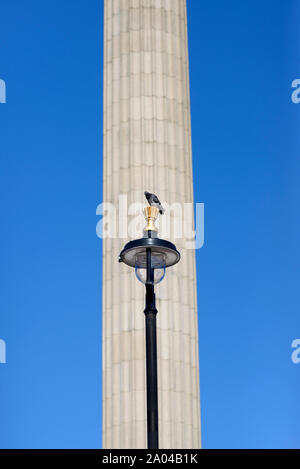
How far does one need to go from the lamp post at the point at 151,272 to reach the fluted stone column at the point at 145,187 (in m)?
11.6

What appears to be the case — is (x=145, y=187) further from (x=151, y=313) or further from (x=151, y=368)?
(x=151, y=368)

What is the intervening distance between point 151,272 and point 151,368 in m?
2.07

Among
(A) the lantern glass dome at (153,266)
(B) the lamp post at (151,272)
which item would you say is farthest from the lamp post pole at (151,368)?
(A) the lantern glass dome at (153,266)

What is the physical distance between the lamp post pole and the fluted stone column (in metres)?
11.6

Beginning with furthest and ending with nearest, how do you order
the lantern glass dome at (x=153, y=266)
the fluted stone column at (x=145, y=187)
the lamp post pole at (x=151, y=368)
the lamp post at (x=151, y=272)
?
the fluted stone column at (x=145, y=187)
the lantern glass dome at (x=153, y=266)
the lamp post at (x=151, y=272)
the lamp post pole at (x=151, y=368)

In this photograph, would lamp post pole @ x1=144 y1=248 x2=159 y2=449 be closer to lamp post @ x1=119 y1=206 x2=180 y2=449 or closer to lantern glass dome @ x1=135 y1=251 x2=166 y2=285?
lamp post @ x1=119 y1=206 x2=180 y2=449

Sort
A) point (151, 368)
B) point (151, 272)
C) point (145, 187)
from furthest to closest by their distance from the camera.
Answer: point (145, 187)
point (151, 272)
point (151, 368)

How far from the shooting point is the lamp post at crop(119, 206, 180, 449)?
19.1m

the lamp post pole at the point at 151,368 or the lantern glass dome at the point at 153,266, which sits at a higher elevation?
the lantern glass dome at the point at 153,266

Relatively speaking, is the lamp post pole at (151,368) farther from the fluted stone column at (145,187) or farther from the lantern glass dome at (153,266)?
A: the fluted stone column at (145,187)

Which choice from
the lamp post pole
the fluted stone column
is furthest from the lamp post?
the fluted stone column

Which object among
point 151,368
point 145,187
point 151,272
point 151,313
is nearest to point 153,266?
point 151,272

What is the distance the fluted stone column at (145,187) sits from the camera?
31.3 metres

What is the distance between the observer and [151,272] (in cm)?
2006
